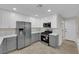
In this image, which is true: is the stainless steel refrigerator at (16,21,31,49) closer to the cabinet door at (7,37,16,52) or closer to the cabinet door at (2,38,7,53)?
the cabinet door at (7,37,16,52)

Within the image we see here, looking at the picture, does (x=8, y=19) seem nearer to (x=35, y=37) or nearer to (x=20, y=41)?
(x=20, y=41)

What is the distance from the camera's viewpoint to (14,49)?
3266 millimetres

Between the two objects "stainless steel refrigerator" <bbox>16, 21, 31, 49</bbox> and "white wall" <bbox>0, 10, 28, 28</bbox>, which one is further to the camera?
"stainless steel refrigerator" <bbox>16, 21, 31, 49</bbox>

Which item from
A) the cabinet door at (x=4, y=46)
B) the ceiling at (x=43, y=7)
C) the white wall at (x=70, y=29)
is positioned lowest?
the cabinet door at (x=4, y=46)

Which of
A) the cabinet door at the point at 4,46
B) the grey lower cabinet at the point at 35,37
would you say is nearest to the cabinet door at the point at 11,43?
the cabinet door at the point at 4,46

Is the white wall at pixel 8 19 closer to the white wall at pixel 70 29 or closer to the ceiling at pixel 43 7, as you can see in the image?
the ceiling at pixel 43 7

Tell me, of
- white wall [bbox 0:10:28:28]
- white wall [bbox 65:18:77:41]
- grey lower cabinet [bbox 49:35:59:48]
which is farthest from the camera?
white wall [bbox 65:18:77:41]

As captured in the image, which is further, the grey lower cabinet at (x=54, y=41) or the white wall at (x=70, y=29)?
the white wall at (x=70, y=29)

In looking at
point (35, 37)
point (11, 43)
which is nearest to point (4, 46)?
point (11, 43)

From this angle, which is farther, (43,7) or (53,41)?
(53,41)

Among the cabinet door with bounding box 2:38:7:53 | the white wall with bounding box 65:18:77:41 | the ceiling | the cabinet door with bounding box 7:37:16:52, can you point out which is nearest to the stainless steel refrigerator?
the cabinet door with bounding box 7:37:16:52

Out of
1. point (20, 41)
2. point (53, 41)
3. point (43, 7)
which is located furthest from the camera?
point (53, 41)
